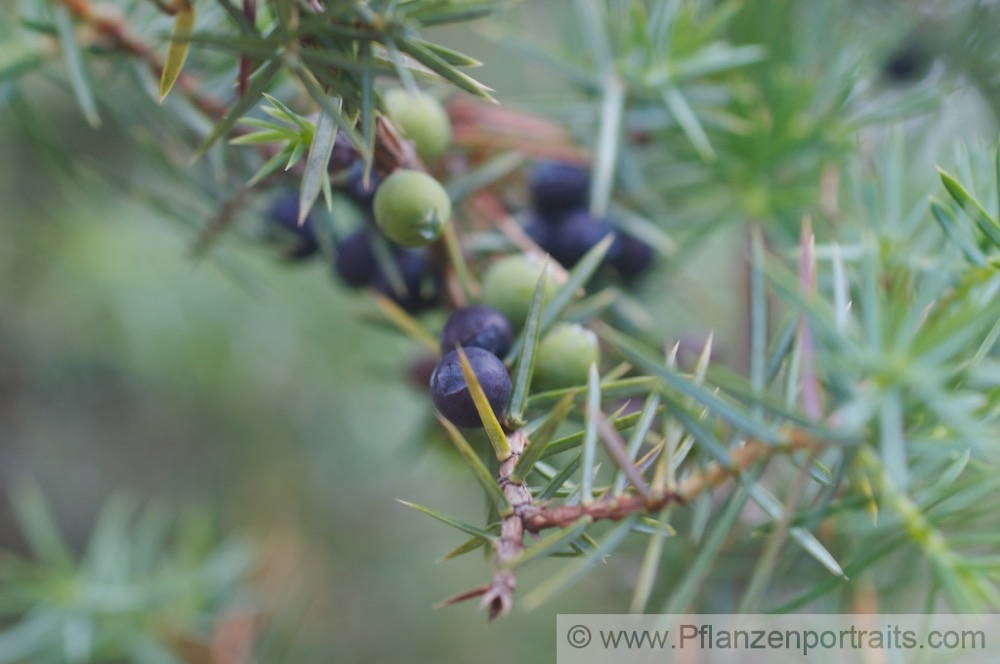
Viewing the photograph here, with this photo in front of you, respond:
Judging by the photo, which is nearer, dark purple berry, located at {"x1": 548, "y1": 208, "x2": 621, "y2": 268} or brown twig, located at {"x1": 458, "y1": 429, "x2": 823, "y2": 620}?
brown twig, located at {"x1": 458, "y1": 429, "x2": 823, "y2": 620}

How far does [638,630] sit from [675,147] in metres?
0.38

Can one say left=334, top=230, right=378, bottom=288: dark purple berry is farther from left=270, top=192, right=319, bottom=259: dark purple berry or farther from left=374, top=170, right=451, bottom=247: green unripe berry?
left=374, top=170, right=451, bottom=247: green unripe berry

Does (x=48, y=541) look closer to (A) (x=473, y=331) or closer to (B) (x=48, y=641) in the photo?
(B) (x=48, y=641)

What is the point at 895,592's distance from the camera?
66cm

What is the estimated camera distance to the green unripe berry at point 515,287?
46 centimetres

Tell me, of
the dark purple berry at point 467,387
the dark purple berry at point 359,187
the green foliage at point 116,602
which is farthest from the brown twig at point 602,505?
the green foliage at point 116,602

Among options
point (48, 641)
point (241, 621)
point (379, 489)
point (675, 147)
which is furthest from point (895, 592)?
point (379, 489)

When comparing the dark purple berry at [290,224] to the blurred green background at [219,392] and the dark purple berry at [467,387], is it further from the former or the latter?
the blurred green background at [219,392]

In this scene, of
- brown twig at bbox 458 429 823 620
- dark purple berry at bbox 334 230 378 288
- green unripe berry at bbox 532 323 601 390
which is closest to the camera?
brown twig at bbox 458 429 823 620

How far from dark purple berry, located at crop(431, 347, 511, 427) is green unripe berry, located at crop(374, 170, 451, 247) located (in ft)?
0.21

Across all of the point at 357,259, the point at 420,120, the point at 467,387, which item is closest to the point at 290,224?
the point at 357,259

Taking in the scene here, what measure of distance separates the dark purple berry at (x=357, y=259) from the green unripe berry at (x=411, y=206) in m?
0.16

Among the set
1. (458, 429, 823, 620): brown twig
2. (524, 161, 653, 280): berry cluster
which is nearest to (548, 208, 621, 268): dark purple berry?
(524, 161, 653, 280): berry cluster

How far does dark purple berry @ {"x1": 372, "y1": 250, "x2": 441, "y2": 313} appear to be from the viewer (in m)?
0.58
